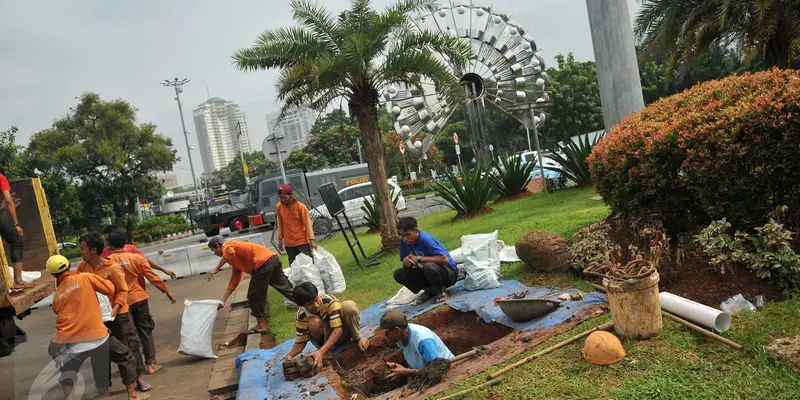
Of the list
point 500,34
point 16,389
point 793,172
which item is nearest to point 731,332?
point 793,172

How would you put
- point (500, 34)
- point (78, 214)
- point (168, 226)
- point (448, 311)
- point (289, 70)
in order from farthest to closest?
point (168, 226), point (78, 214), point (500, 34), point (289, 70), point (448, 311)

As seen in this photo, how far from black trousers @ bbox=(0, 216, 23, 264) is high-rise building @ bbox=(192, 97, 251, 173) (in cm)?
11639

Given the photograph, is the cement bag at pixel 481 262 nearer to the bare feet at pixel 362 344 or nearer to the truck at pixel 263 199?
the bare feet at pixel 362 344

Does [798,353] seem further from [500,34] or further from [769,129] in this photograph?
[500,34]

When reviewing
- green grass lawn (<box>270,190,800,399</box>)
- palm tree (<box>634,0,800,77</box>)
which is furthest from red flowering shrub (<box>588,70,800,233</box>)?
palm tree (<box>634,0,800,77</box>)

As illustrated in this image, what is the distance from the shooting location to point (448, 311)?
19.7ft

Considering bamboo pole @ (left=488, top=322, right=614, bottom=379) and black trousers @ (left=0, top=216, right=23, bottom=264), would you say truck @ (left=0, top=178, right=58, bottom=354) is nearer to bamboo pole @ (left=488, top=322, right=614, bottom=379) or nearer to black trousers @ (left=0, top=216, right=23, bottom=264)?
black trousers @ (left=0, top=216, right=23, bottom=264)

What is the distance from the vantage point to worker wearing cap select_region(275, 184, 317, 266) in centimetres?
839

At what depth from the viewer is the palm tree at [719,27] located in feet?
43.2

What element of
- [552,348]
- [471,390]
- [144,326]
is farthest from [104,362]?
[552,348]

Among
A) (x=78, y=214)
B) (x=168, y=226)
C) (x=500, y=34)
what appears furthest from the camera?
(x=168, y=226)

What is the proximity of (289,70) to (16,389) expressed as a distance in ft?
20.7

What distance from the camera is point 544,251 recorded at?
611cm

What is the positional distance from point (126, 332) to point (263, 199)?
57.5ft
